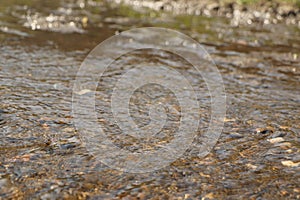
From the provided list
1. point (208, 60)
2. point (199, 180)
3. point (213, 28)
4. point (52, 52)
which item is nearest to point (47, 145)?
point (199, 180)

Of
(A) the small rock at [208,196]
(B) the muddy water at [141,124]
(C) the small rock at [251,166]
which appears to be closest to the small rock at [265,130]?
(B) the muddy water at [141,124]

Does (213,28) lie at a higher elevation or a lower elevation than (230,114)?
higher

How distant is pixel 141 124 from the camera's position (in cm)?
550

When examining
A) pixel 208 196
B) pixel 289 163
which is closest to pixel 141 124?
pixel 208 196

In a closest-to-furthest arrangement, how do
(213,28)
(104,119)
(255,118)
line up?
(104,119)
(255,118)
(213,28)

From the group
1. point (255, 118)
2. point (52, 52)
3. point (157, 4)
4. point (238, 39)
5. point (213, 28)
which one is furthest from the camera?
point (157, 4)

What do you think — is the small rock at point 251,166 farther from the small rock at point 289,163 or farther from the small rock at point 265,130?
the small rock at point 265,130

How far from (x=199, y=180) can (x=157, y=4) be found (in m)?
19.6

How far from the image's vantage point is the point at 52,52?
9.40 metres

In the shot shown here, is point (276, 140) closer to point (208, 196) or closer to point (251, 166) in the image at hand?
point (251, 166)

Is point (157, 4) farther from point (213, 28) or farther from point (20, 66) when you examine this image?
point (20, 66)

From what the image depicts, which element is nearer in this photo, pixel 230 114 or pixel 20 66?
pixel 230 114

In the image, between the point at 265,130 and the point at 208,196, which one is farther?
the point at 265,130

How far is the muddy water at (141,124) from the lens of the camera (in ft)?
12.6
